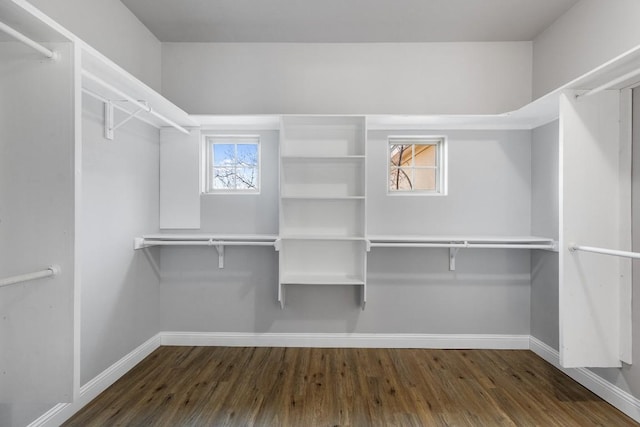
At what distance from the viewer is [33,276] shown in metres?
1.33

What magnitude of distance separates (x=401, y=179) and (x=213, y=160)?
181 centimetres

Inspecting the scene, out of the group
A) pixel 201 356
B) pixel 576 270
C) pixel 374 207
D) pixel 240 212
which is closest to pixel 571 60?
pixel 576 270

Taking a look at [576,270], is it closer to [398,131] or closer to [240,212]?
[398,131]

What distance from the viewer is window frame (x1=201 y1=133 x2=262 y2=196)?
308 centimetres

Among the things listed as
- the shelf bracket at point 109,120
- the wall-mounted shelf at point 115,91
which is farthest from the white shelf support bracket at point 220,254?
the shelf bracket at point 109,120

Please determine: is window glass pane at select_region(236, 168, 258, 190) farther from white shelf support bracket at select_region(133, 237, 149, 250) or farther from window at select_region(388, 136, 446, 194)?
window at select_region(388, 136, 446, 194)

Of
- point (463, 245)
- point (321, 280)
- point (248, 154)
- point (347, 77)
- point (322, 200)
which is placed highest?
point (347, 77)

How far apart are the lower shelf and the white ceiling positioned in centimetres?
213

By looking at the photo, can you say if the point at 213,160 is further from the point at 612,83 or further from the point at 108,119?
the point at 612,83

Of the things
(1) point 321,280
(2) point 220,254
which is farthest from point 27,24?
(1) point 321,280

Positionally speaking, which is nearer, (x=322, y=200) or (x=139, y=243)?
(x=139, y=243)

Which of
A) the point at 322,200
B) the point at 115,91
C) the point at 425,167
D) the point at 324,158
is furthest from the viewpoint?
the point at 425,167

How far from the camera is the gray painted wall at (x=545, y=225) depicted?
8.91 ft

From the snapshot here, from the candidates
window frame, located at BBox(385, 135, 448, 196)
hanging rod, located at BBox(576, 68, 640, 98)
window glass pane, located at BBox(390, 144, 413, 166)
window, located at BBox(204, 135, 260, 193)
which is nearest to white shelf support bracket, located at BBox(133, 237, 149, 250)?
window, located at BBox(204, 135, 260, 193)
